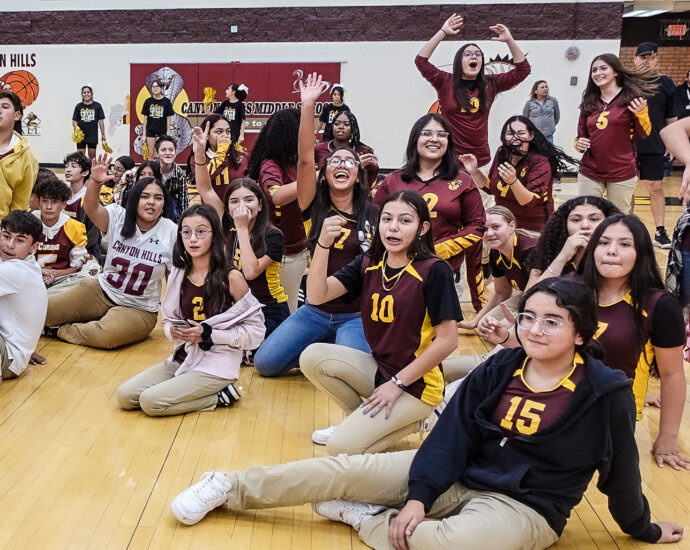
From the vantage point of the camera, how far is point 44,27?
44.2 feet

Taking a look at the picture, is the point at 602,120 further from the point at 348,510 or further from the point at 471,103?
the point at 348,510

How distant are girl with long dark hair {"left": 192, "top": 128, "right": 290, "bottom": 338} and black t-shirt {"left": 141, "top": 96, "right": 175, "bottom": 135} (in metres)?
8.13

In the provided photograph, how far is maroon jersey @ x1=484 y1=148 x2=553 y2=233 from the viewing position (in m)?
4.91

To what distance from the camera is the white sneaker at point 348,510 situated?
2576 mm

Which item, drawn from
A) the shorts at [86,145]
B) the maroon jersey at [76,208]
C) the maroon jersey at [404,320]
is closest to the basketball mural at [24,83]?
the shorts at [86,145]

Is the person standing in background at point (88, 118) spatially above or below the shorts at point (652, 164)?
above

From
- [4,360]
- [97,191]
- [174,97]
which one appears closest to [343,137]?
[97,191]

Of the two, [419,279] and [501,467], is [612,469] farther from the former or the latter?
[419,279]

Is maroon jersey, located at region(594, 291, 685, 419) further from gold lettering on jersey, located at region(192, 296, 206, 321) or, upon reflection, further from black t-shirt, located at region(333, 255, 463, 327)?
gold lettering on jersey, located at region(192, 296, 206, 321)

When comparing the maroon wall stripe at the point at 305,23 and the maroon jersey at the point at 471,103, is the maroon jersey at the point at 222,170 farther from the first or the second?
the maroon wall stripe at the point at 305,23

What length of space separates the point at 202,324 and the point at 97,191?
129 cm

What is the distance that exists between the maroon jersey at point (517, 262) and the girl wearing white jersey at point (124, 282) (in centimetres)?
201

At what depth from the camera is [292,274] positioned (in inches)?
191

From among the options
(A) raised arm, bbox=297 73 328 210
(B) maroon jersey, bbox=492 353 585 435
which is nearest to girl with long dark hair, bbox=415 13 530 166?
(A) raised arm, bbox=297 73 328 210
